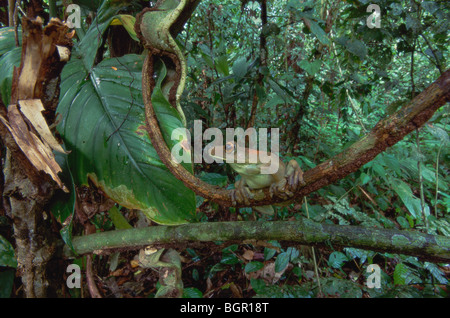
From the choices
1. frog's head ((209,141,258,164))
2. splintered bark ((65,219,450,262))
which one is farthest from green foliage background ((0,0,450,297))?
frog's head ((209,141,258,164))

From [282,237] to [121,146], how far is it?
2.32 feet

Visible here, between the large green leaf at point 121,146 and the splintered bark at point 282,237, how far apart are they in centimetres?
13

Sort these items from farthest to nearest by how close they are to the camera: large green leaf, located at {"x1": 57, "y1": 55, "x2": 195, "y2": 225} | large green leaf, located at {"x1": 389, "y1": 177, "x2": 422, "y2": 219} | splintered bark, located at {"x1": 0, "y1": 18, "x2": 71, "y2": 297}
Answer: large green leaf, located at {"x1": 389, "y1": 177, "x2": 422, "y2": 219}
large green leaf, located at {"x1": 57, "y1": 55, "x2": 195, "y2": 225}
splintered bark, located at {"x1": 0, "y1": 18, "x2": 71, "y2": 297}

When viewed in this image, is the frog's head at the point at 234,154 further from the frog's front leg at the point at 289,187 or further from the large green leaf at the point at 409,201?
the large green leaf at the point at 409,201

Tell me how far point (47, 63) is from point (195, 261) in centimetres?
128

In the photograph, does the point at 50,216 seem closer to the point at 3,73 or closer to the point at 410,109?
the point at 3,73

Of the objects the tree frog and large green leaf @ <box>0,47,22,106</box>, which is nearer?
large green leaf @ <box>0,47,22,106</box>

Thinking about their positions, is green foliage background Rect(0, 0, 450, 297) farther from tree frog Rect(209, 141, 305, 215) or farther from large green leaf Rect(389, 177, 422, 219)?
tree frog Rect(209, 141, 305, 215)

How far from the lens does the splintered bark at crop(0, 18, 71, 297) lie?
78 centimetres

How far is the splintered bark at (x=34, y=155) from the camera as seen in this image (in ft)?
2.56

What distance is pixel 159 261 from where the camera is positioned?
3.59 ft

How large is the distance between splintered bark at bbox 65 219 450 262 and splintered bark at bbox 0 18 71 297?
0.13m
